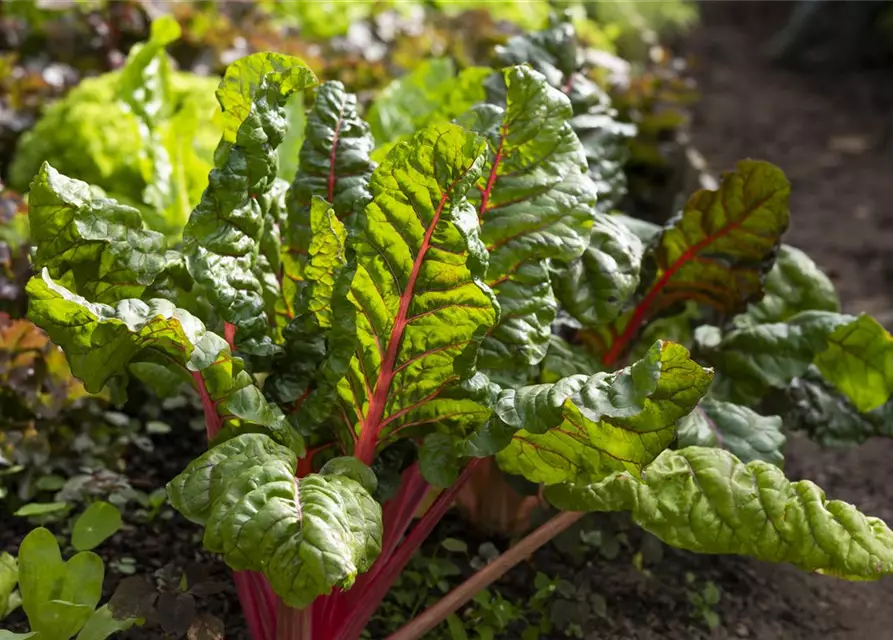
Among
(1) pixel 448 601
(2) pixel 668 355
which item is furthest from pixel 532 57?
(1) pixel 448 601

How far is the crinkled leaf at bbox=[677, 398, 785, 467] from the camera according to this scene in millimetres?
1957

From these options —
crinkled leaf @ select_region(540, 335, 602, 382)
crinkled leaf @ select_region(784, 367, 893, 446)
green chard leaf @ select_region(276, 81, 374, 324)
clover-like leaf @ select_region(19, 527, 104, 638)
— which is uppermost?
green chard leaf @ select_region(276, 81, 374, 324)

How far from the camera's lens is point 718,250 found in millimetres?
2230

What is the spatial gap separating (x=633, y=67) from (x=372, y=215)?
3.38 meters

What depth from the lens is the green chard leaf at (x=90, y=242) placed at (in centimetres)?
167

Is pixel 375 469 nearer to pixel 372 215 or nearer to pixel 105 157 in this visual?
pixel 372 215

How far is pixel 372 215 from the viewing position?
161 cm

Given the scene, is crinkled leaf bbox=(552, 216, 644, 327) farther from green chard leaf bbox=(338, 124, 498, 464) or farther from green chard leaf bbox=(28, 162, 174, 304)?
green chard leaf bbox=(28, 162, 174, 304)

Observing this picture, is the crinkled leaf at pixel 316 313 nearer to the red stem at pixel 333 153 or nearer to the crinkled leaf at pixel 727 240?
the red stem at pixel 333 153

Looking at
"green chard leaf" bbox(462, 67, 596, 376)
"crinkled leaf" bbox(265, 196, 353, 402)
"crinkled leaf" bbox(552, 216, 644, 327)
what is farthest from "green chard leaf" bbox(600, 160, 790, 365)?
"crinkled leaf" bbox(265, 196, 353, 402)

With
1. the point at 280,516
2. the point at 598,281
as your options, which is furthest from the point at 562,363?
the point at 280,516

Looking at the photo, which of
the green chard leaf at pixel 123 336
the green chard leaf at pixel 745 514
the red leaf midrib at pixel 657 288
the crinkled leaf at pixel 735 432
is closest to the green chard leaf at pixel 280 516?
the green chard leaf at pixel 123 336

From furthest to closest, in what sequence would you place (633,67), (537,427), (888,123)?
(888,123)
(633,67)
(537,427)

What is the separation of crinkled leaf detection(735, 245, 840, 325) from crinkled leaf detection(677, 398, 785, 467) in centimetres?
45
